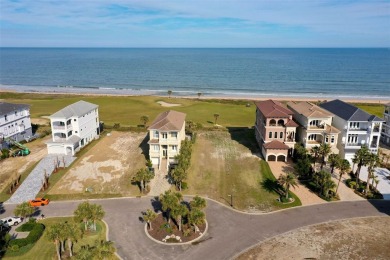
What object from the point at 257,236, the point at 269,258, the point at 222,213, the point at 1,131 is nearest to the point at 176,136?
the point at 222,213

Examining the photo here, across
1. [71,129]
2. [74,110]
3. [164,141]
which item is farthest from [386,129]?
[71,129]

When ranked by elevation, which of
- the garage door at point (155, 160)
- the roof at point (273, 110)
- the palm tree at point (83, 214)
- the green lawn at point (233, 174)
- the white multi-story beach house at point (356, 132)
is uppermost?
the roof at point (273, 110)

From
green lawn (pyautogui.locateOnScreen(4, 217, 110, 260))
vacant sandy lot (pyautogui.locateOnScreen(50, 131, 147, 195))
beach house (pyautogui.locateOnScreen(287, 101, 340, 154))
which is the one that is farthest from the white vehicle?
beach house (pyautogui.locateOnScreen(287, 101, 340, 154))

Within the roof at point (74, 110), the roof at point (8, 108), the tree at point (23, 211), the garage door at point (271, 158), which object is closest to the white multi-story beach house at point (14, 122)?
the roof at point (8, 108)

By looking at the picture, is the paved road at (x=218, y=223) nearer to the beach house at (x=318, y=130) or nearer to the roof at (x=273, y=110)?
the beach house at (x=318, y=130)

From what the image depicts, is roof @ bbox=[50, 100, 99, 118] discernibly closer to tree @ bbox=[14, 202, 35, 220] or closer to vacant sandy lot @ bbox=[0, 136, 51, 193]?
vacant sandy lot @ bbox=[0, 136, 51, 193]

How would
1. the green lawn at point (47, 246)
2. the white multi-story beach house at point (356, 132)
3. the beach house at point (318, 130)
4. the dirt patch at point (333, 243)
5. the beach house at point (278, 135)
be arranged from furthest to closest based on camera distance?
the beach house at point (278, 135)
the beach house at point (318, 130)
the white multi-story beach house at point (356, 132)
the dirt patch at point (333, 243)
the green lawn at point (47, 246)
